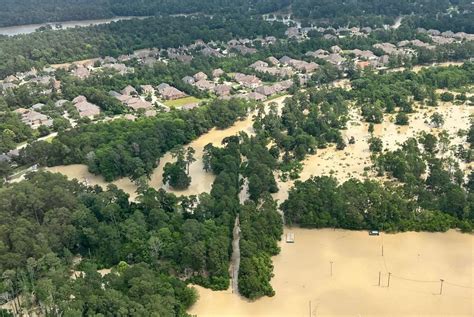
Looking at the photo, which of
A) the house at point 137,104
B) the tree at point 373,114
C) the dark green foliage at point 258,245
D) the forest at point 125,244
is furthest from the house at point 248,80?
the dark green foliage at point 258,245

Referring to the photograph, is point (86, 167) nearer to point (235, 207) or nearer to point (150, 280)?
point (235, 207)

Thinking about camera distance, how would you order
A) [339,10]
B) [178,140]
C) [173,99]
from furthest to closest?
[339,10] → [173,99] → [178,140]

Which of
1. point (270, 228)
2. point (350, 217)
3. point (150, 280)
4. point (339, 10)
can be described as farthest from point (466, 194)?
point (339, 10)

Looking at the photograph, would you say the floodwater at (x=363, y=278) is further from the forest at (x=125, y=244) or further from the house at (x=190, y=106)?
the house at (x=190, y=106)

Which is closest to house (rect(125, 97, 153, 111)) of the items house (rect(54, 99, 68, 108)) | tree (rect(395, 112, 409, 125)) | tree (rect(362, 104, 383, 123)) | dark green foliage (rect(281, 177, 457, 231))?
house (rect(54, 99, 68, 108))

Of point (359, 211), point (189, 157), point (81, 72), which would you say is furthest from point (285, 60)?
point (359, 211)

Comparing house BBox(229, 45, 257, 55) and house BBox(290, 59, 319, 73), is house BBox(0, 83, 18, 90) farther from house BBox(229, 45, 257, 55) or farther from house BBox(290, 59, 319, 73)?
house BBox(290, 59, 319, 73)

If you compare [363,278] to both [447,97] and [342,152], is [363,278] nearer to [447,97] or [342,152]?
[342,152]
